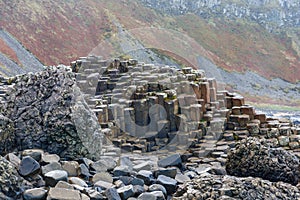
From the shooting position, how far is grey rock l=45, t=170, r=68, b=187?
Answer: 5.96m

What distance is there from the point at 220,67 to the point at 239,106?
146 feet

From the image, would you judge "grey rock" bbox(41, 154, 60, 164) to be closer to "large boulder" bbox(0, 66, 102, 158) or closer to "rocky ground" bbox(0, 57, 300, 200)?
"rocky ground" bbox(0, 57, 300, 200)

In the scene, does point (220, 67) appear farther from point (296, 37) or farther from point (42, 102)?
point (42, 102)

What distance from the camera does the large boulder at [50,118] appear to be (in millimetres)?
7297

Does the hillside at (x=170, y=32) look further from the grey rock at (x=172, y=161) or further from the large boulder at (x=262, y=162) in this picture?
the large boulder at (x=262, y=162)

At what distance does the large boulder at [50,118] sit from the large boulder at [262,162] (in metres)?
2.29

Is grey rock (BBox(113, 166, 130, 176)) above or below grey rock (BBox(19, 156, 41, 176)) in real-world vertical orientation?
below

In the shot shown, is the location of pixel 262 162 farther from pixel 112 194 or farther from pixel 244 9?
pixel 244 9

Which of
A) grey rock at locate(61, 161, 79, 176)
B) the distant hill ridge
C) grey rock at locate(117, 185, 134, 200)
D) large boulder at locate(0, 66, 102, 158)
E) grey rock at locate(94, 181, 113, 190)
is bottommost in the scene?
grey rock at locate(117, 185, 134, 200)

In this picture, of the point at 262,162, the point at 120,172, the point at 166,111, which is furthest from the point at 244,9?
the point at 120,172

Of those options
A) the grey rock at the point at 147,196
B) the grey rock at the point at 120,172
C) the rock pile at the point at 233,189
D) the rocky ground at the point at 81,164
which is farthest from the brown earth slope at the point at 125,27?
the rock pile at the point at 233,189

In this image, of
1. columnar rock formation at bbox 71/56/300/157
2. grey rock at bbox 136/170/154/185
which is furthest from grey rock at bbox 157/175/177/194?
columnar rock formation at bbox 71/56/300/157

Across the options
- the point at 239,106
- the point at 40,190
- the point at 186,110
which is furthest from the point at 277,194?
the point at 239,106

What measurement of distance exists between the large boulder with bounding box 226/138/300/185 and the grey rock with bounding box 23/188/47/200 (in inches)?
134
